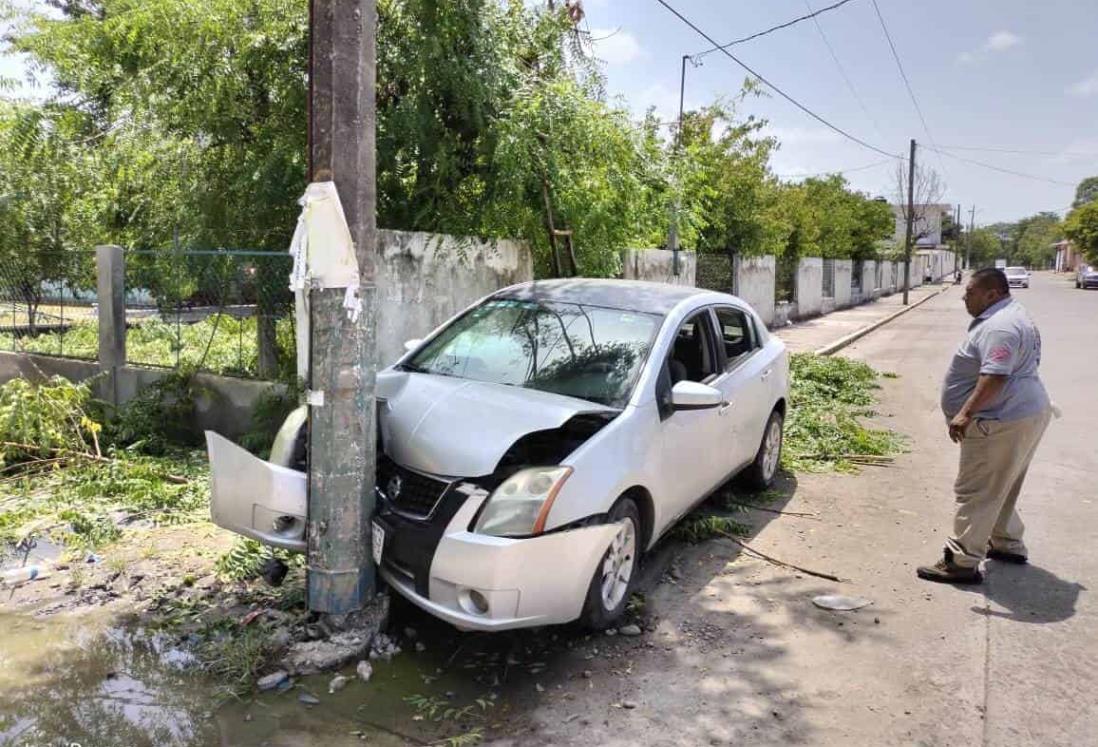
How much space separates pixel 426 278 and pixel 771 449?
3.37m

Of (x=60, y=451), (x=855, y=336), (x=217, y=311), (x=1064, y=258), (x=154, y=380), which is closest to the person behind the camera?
(x=60, y=451)

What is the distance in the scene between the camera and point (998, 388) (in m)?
4.26

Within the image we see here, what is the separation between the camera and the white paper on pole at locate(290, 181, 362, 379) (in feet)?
11.4

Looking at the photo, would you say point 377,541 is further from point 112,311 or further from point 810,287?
point 810,287

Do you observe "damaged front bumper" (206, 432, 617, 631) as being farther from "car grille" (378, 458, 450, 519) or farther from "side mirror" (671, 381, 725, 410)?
"side mirror" (671, 381, 725, 410)

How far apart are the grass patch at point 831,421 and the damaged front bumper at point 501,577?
4185 mm

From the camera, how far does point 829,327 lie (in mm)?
21328

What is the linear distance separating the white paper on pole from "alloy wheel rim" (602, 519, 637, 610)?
65.1 inches

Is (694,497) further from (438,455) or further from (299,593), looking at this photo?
(299,593)

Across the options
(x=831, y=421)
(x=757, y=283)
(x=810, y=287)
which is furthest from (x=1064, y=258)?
(x=831, y=421)

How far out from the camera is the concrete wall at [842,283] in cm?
2856

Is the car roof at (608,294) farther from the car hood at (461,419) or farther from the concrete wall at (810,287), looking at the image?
the concrete wall at (810,287)

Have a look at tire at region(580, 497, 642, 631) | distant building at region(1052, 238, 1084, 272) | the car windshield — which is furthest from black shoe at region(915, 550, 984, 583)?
distant building at region(1052, 238, 1084, 272)

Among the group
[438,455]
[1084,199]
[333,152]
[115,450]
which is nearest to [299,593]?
[438,455]
